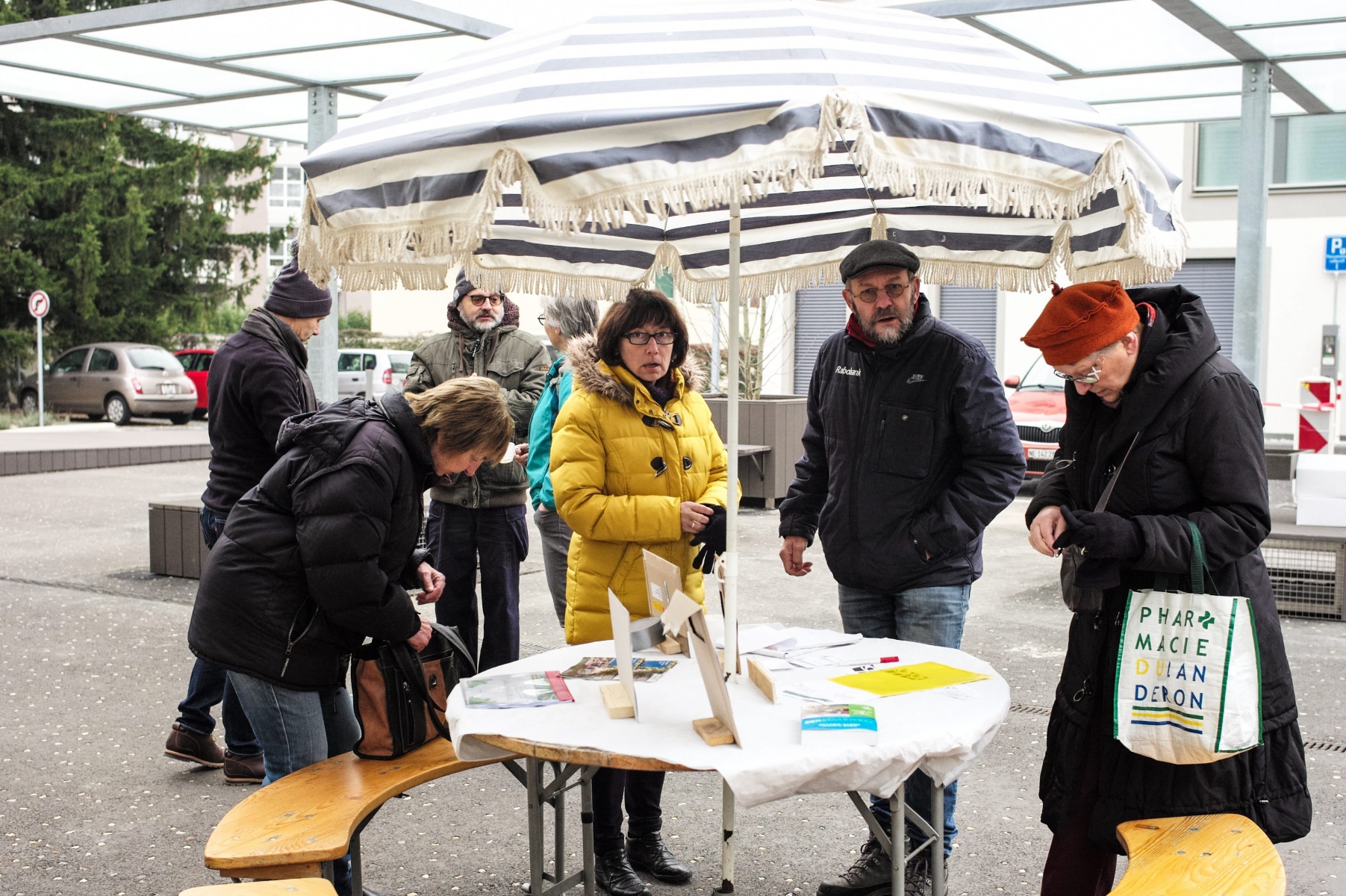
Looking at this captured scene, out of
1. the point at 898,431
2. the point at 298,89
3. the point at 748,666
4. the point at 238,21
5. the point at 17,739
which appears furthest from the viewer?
the point at 298,89

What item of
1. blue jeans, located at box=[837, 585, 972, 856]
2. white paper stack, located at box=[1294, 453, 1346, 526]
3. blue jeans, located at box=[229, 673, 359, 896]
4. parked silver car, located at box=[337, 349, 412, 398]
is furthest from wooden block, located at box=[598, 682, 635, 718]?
parked silver car, located at box=[337, 349, 412, 398]

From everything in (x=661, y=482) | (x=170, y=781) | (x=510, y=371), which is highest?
(x=510, y=371)

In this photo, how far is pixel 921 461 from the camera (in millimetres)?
3633

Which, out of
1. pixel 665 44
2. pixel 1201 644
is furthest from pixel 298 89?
pixel 1201 644

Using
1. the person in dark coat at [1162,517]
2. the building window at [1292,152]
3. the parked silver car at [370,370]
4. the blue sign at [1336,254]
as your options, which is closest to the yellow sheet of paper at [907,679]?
the person in dark coat at [1162,517]

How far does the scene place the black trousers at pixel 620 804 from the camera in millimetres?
3762

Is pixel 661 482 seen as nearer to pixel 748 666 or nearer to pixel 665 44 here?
pixel 748 666

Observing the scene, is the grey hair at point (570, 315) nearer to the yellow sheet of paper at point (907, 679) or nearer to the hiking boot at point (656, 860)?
the hiking boot at point (656, 860)

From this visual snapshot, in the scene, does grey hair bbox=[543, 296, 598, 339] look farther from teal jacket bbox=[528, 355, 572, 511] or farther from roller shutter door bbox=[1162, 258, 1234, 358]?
roller shutter door bbox=[1162, 258, 1234, 358]

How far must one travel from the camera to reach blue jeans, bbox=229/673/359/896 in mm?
3256

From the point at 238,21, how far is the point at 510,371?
10.7ft

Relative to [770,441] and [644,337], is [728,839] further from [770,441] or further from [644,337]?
[770,441]

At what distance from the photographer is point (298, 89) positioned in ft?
28.5

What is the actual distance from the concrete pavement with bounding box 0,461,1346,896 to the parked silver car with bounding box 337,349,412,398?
Result: 54.9 ft
